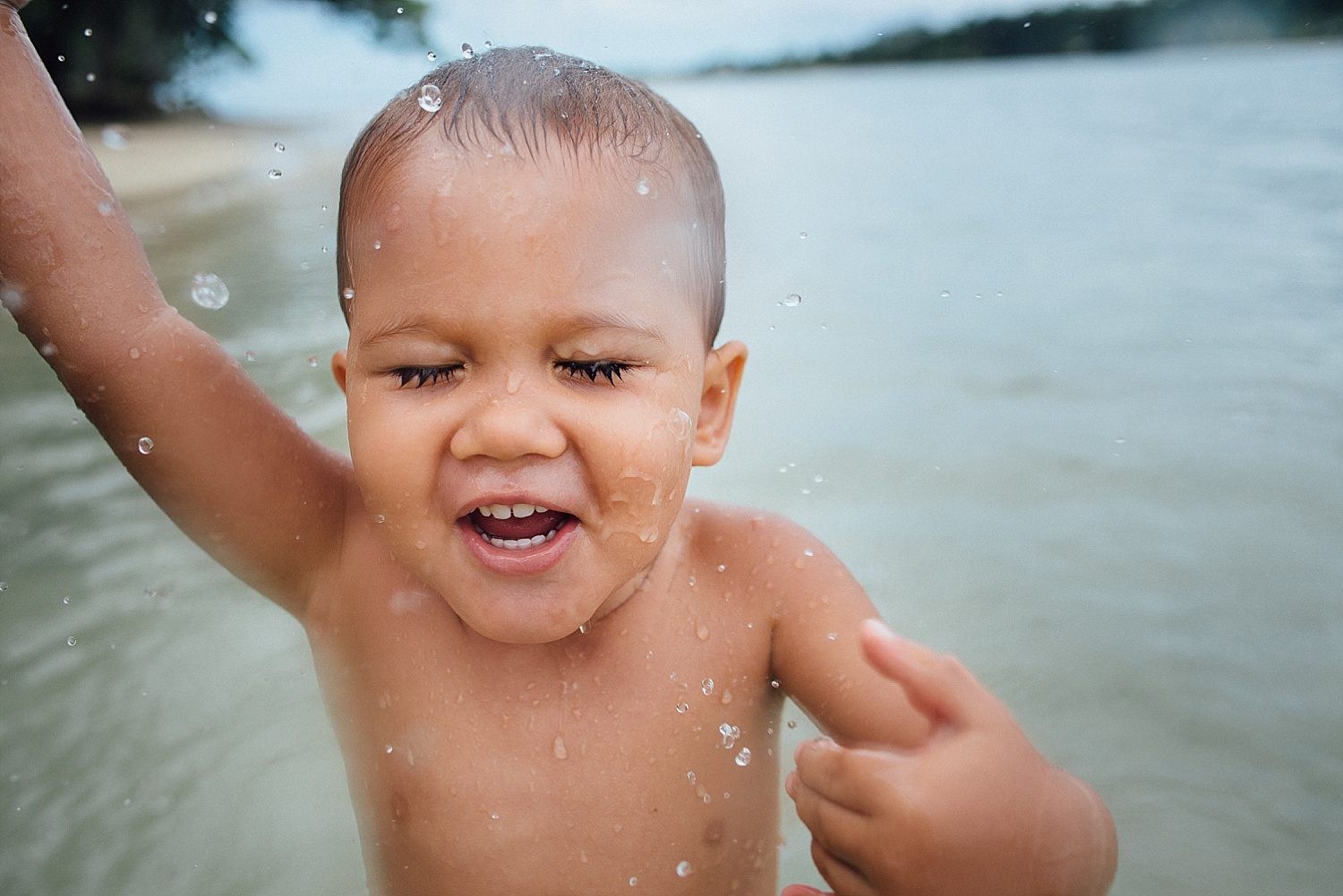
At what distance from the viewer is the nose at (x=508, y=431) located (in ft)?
4.00

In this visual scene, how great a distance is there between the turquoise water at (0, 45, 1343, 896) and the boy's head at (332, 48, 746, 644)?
749mm

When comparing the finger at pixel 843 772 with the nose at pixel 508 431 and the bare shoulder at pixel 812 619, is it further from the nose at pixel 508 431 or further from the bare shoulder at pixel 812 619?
the nose at pixel 508 431

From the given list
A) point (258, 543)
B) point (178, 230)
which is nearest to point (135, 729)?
point (258, 543)

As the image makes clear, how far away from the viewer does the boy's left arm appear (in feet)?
3.99

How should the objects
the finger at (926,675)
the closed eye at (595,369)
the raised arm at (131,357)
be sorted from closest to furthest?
the finger at (926,675) → the closed eye at (595,369) → the raised arm at (131,357)

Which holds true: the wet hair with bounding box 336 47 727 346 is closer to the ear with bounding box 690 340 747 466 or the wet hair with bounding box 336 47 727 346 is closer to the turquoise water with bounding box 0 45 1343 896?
the ear with bounding box 690 340 747 466

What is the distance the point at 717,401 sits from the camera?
5.28 ft

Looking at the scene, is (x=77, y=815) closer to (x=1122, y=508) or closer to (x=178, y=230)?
(x=1122, y=508)

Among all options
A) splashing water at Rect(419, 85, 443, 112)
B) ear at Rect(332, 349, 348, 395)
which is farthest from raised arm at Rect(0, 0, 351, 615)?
splashing water at Rect(419, 85, 443, 112)

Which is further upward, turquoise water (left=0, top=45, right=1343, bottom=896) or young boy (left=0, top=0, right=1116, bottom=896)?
young boy (left=0, top=0, right=1116, bottom=896)

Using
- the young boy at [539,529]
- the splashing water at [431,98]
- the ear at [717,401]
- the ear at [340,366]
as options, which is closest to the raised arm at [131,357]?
the young boy at [539,529]

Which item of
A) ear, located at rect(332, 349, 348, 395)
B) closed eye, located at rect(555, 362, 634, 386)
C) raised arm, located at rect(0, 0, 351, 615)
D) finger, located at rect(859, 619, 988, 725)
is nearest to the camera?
finger, located at rect(859, 619, 988, 725)

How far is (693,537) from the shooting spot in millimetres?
1675

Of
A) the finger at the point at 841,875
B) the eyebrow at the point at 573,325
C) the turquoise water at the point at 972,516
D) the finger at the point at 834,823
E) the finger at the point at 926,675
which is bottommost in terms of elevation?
the turquoise water at the point at 972,516
